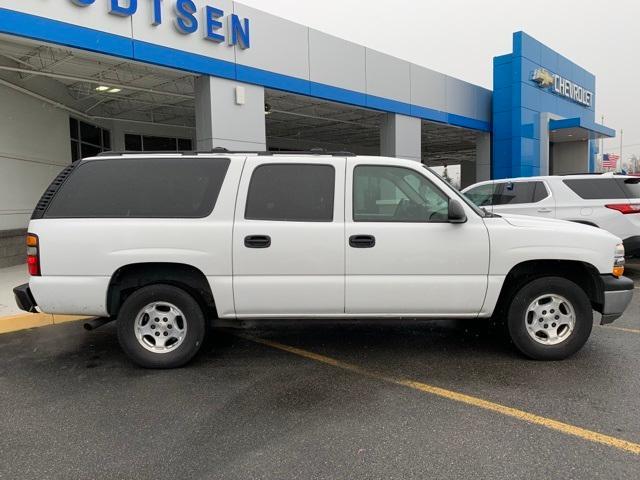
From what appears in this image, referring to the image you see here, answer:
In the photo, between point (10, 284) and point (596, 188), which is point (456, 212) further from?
point (10, 284)

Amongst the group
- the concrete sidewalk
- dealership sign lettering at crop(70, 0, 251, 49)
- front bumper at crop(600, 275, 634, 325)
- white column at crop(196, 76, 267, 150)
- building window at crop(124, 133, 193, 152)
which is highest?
dealership sign lettering at crop(70, 0, 251, 49)

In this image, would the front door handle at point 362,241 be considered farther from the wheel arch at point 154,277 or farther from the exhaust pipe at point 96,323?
the exhaust pipe at point 96,323

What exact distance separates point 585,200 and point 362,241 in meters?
6.32

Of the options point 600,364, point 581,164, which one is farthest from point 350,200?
point 581,164

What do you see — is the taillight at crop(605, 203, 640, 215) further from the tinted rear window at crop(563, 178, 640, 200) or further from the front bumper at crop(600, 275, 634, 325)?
the front bumper at crop(600, 275, 634, 325)

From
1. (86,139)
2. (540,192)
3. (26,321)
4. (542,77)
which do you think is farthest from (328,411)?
(542,77)

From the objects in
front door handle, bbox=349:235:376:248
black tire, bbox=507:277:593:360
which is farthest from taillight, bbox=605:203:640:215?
front door handle, bbox=349:235:376:248

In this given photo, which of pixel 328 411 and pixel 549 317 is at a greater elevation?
pixel 549 317

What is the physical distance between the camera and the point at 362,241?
14.3 ft

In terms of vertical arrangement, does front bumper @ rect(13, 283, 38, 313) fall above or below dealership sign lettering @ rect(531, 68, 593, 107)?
below

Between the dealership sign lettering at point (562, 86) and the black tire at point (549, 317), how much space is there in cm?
1877

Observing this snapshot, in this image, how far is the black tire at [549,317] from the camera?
4.53m

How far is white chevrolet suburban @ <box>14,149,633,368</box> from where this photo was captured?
4.37 metres

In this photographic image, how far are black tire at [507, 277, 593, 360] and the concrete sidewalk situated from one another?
611 cm
